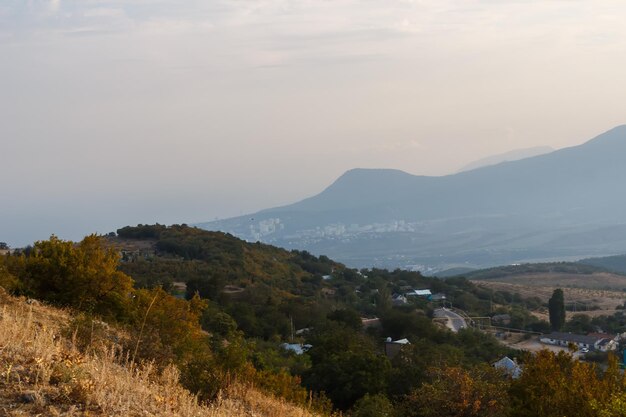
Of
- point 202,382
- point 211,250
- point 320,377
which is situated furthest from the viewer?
point 211,250

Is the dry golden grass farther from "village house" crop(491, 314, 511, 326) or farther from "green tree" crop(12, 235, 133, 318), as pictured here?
"village house" crop(491, 314, 511, 326)

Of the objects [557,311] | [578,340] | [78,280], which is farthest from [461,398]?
[557,311]

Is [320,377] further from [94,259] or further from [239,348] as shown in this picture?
[239,348]

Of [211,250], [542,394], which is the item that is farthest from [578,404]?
[211,250]

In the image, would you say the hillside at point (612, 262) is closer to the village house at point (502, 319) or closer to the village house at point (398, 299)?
the village house at point (398, 299)

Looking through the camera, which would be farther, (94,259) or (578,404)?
(94,259)
